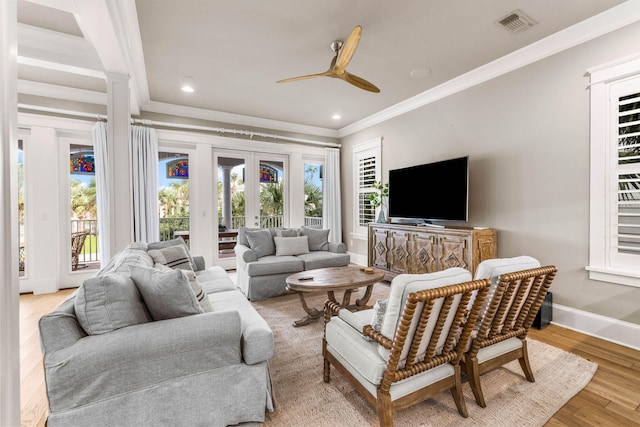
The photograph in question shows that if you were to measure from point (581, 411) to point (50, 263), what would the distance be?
5.87m

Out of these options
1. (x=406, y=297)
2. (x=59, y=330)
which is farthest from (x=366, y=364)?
(x=59, y=330)

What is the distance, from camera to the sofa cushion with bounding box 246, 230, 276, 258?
4172 millimetres

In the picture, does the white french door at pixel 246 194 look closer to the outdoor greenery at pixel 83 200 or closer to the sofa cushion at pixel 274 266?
the sofa cushion at pixel 274 266

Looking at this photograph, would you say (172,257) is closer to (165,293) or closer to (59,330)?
(165,293)

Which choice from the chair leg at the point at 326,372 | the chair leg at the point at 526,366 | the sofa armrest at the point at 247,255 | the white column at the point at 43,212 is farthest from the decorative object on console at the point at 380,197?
the white column at the point at 43,212

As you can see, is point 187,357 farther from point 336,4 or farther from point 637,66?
point 637,66

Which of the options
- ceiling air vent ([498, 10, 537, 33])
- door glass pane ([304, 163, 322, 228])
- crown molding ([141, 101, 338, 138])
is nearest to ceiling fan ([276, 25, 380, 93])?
ceiling air vent ([498, 10, 537, 33])

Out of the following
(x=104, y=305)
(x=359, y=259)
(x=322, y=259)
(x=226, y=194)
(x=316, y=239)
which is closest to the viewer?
(x=104, y=305)

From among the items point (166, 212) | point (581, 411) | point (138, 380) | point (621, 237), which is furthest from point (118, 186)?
point (621, 237)

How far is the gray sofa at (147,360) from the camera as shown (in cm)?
128

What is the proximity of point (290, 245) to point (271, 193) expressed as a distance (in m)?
1.80

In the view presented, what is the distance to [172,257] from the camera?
9.62ft

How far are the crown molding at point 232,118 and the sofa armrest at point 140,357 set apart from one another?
14.0ft

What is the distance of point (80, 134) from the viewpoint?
4.23m
